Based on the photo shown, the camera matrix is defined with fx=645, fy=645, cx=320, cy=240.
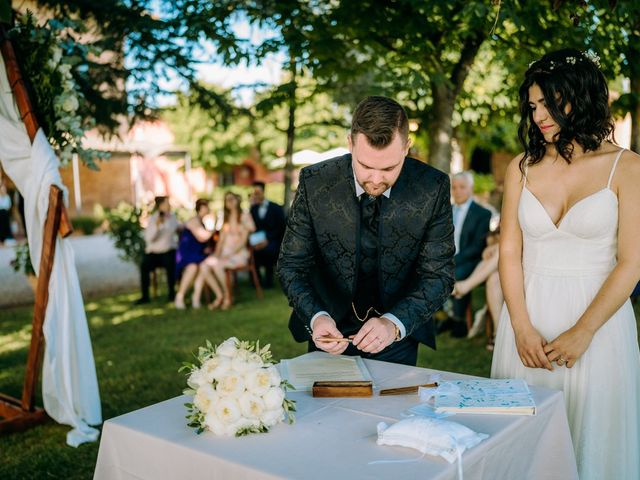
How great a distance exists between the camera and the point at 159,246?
34.2 feet

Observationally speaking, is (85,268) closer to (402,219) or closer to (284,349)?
(284,349)

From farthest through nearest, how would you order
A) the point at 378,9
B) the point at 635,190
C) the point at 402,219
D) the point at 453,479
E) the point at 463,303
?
1. the point at 463,303
2. the point at 378,9
3. the point at 402,219
4. the point at 635,190
5. the point at 453,479

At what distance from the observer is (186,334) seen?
794 centimetres

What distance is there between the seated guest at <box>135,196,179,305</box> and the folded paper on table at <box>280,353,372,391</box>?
789 centimetres

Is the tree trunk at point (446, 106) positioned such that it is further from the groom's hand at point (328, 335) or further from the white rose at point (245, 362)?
the white rose at point (245, 362)

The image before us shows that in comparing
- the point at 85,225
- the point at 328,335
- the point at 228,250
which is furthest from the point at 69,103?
the point at 85,225

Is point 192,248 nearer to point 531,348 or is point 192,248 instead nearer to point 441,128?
point 441,128

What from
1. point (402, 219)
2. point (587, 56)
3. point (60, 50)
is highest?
point (60, 50)

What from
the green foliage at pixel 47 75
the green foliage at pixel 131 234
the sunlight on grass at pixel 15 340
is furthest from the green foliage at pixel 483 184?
the green foliage at pixel 47 75

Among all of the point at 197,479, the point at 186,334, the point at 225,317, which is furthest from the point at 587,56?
the point at 225,317

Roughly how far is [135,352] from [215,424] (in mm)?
5435

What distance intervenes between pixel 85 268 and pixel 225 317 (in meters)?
6.53

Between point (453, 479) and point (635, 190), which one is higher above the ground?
point (635, 190)

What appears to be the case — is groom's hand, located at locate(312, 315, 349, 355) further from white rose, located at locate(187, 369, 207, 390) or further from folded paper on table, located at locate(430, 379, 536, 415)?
white rose, located at locate(187, 369, 207, 390)
